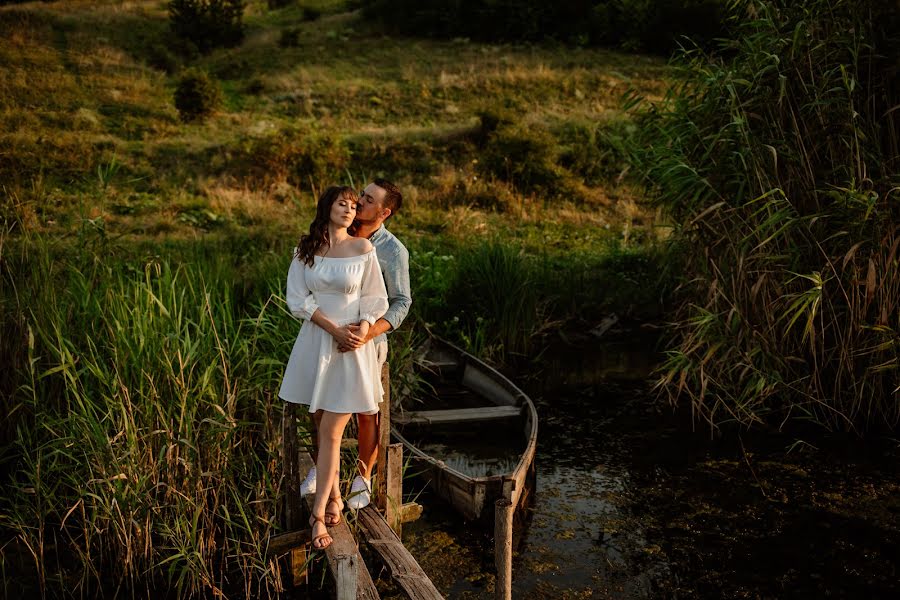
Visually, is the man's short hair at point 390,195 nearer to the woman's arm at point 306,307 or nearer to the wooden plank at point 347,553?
the woman's arm at point 306,307

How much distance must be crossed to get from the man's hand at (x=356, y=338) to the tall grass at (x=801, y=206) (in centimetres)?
389

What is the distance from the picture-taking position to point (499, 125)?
18.7 m

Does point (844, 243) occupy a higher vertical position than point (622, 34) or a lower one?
lower

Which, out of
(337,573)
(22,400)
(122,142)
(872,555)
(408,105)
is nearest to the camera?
(337,573)

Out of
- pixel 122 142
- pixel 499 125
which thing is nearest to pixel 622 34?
pixel 499 125

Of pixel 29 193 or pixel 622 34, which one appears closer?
pixel 29 193

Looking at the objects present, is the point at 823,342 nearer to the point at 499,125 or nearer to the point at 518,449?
the point at 518,449

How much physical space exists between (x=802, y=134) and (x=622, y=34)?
981 inches

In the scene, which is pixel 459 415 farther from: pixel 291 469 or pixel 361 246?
pixel 361 246

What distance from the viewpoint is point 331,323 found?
3.94 meters

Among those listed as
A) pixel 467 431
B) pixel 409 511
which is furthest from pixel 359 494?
pixel 467 431

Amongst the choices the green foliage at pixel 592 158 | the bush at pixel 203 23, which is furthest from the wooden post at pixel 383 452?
the bush at pixel 203 23

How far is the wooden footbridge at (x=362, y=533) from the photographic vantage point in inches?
147

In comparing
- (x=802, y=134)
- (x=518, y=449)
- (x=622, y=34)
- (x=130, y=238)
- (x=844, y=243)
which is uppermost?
(x=622, y=34)
